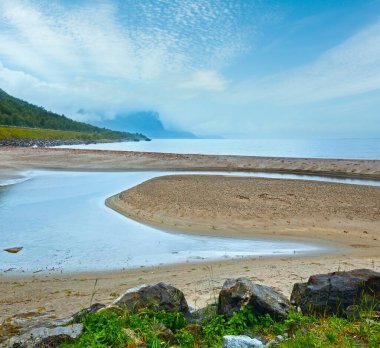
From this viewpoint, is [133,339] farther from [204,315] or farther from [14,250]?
[14,250]

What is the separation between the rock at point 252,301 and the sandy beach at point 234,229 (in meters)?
1.56

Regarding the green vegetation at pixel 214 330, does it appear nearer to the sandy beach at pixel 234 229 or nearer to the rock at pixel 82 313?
the rock at pixel 82 313

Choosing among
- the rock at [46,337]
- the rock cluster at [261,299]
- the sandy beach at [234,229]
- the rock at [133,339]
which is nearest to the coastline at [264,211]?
the sandy beach at [234,229]

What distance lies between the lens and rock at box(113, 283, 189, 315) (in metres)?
6.93

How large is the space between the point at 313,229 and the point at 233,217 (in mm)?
4197

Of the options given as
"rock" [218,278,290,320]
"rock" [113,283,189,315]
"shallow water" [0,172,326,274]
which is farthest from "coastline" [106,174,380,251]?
"rock" [113,283,189,315]

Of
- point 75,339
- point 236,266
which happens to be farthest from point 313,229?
point 75,339

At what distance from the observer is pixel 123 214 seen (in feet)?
66.0

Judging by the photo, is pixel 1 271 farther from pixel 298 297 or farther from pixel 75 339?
pixel 298 297

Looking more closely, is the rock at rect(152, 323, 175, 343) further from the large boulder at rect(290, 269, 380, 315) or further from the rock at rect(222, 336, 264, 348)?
the large boulder at rect(290, 269, 380, 315)

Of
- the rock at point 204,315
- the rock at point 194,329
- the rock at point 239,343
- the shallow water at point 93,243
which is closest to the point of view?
the rock at point 239,343

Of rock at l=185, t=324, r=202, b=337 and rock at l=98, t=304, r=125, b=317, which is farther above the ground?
rock at l=98, t=304, r=125, b=317

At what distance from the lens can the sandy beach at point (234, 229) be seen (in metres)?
9.38

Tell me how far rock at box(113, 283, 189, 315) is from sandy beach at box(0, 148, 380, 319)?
1.21m
